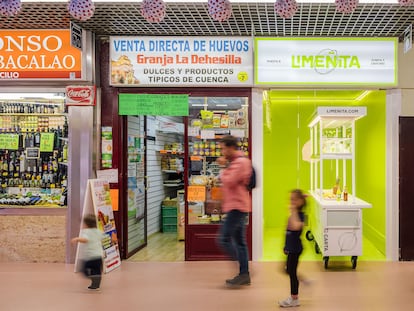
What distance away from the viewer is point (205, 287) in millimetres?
5121

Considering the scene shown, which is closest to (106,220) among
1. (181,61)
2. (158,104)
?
(158,104)

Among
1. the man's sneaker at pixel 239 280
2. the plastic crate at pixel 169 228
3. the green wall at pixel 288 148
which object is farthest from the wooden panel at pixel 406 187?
the plastic crate at pixel 169 228

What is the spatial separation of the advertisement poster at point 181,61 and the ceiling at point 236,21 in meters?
0.12

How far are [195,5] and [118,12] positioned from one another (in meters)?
0.97

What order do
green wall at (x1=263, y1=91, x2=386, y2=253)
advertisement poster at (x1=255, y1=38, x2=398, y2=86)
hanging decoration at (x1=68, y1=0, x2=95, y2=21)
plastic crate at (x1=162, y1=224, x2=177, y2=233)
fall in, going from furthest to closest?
plastic crate at (x1=162, y1=224, x2=177, y2=233)
green wall at (x1=263, y1=91, x2=386, y2=253)
advertisement poster at (x1=255, y1=38, x2=398, y2=86)
hanging decoration at (x1=68, y1=0, x2=95, y2=21)

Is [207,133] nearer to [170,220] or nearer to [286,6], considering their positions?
[286,6]

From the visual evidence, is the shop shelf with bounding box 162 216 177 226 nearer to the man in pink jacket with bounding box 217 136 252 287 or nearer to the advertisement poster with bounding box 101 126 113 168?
the advertisement poster with bounding box 101 126 113 168

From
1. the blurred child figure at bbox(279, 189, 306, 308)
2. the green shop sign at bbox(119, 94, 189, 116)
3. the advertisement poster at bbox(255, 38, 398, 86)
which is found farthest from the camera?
the green shop sign at bbox(119, 94, 189, 116)

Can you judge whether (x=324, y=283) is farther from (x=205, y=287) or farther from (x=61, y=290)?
(x=61, y=290)

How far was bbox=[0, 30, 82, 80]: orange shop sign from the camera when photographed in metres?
6.25

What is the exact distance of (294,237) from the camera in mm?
4293

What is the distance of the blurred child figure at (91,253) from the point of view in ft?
15.9

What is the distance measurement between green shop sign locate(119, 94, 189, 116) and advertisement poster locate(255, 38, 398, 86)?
3.63ft

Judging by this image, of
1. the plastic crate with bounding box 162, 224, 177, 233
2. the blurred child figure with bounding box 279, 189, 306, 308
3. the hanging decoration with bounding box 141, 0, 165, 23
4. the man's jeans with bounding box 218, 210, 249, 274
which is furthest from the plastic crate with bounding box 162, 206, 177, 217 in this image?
the hanging decoration with bounding box 141, 0, 165, 23
